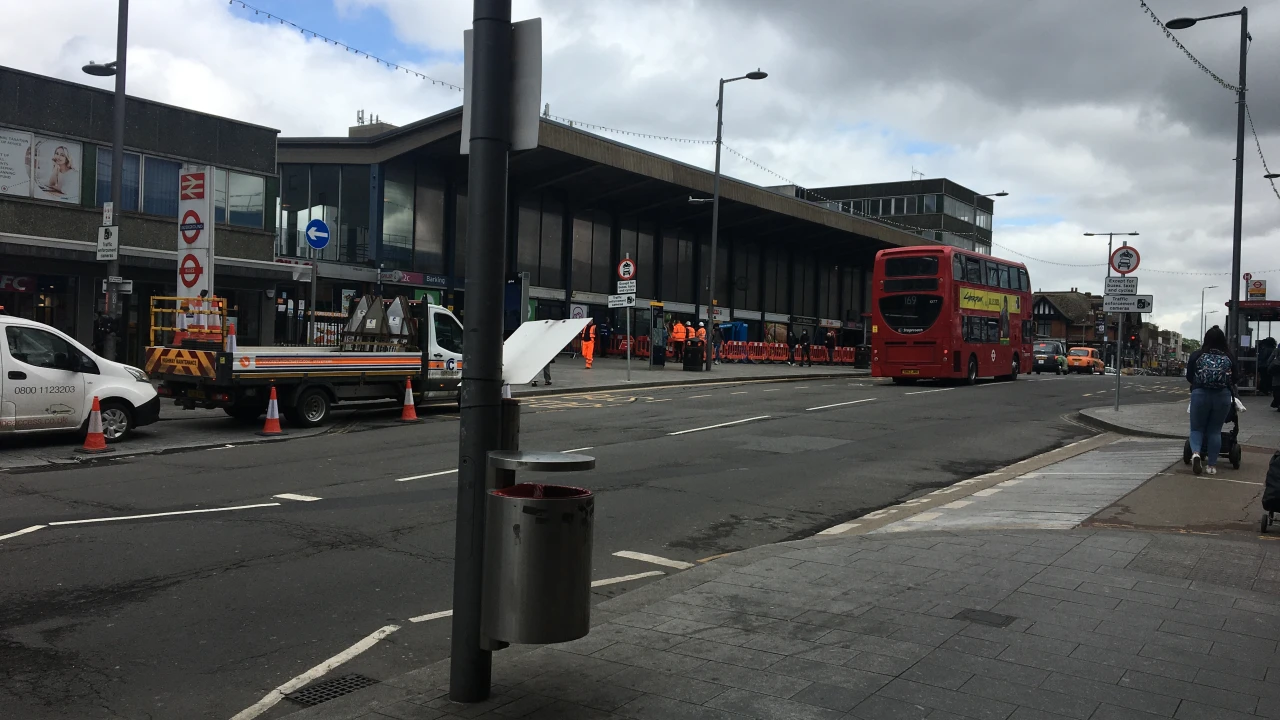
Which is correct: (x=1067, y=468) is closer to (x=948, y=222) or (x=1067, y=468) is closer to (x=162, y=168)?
(x=162, y=168)

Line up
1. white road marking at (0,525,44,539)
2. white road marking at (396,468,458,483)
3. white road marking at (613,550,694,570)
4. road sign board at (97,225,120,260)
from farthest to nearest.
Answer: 1. road sign board at (97,225,120,260)
2. white road marking at (396,468,458,483)
3. white road marking at (0,525,44,539)
4. white road marking at (613,550,694,570)

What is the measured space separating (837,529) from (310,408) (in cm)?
995

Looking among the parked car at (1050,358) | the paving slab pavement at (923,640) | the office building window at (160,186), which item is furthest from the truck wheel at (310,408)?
the parked car at (1050,358)

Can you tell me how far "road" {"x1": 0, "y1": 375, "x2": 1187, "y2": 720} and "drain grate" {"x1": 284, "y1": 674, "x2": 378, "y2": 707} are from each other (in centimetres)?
7

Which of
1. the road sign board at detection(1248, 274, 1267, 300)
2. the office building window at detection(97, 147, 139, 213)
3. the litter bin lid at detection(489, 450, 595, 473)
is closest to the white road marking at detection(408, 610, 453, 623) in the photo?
the litter bin lid at detection(489, 450, 595, 473)

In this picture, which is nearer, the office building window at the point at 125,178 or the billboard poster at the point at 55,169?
the billboard poster at the point at 55,169

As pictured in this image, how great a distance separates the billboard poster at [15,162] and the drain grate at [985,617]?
24.1 m

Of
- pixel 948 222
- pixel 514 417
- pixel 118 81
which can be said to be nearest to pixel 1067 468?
pixel 514 417

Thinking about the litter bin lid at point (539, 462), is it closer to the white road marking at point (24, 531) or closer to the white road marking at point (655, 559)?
the white road marking at point (655, 559)

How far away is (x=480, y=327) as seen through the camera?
13.0 feet

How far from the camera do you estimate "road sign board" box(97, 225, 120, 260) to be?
54.0 ft

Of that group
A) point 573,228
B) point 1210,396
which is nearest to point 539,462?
point 1210,396

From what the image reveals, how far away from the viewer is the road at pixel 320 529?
15.9 ft

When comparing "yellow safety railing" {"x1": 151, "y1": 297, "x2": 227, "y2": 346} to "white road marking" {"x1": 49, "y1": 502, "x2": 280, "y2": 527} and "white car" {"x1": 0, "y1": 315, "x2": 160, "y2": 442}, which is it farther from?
"white road marking" {"x1": 49, "y1": 502, "x2": 280, "y2": 527}
